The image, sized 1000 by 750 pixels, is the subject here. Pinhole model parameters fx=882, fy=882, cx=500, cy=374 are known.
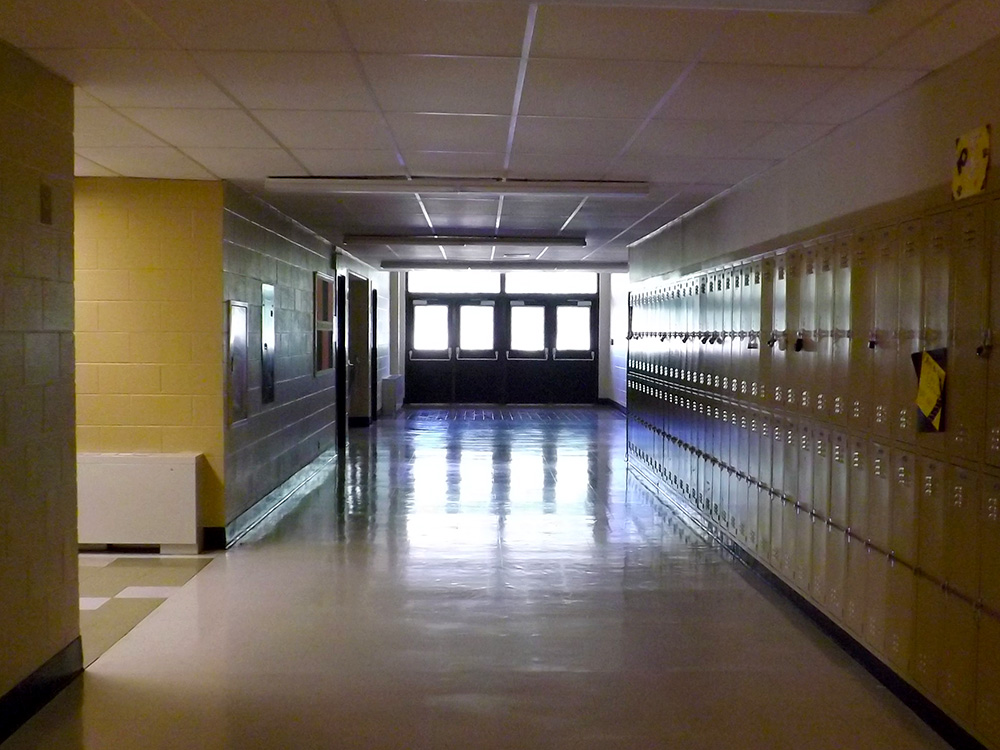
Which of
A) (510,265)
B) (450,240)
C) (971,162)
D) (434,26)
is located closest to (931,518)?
(971,162)

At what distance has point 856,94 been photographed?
3.47 metres

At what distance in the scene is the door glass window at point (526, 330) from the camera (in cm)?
1620

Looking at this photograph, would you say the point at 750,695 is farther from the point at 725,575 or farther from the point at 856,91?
the point at 856,91

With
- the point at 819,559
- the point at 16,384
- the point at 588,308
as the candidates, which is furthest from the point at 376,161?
the point at 588,308

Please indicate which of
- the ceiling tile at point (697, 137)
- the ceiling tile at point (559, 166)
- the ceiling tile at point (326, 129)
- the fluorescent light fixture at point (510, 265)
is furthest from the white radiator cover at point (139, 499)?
the fluorescent light fixture at point (510, 265)

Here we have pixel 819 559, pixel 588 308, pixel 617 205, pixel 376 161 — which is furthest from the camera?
pixel 588 308

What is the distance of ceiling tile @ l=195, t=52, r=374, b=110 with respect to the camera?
3168 millimetres

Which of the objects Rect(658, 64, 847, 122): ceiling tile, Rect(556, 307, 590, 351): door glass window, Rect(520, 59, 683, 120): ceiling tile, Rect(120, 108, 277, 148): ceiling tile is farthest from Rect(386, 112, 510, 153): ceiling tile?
Rect(556, 307, 590, 351): door glass window

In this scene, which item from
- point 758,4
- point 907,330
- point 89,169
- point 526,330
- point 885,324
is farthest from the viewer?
point 526,330

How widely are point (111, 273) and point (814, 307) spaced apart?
165 inches

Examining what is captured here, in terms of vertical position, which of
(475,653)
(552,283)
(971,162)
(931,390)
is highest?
(552,283)

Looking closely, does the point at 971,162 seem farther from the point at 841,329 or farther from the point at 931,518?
the point at 931,518

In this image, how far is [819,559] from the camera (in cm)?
409

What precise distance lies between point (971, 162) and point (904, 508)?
48.4 inches
